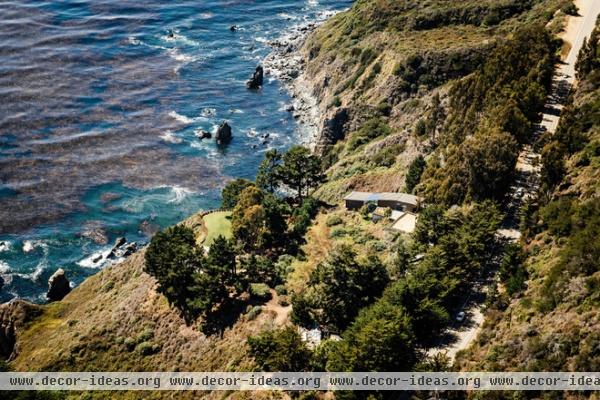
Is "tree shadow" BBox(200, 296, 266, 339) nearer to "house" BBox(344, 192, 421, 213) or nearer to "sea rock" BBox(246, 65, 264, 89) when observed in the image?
"house" BBox(344, 192, 421, 213)

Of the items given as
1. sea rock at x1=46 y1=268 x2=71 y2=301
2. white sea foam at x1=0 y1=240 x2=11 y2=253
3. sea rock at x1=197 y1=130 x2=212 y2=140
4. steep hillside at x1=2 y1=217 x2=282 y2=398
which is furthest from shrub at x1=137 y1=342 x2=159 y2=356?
sea rock at x1=197 y1=130 x2=212 y2=140

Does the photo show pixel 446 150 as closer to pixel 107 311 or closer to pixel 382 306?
pixel 382 306

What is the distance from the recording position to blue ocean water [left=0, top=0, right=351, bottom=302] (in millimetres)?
120688

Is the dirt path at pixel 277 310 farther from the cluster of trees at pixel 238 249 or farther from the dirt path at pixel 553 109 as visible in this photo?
the dirt path at pixel 553 109

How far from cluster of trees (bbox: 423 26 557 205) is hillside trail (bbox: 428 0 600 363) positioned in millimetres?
3005

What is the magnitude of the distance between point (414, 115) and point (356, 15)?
65.0 metres

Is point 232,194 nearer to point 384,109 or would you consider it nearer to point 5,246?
point 384,109

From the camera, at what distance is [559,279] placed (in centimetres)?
5703

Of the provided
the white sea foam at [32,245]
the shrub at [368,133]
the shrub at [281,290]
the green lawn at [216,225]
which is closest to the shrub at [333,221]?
the green lawn at [216,225]

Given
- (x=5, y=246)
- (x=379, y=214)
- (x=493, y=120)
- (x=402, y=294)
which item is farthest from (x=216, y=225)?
(x=493, y=120)

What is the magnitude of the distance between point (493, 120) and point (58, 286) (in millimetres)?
80217

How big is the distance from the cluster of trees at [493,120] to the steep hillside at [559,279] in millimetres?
6228

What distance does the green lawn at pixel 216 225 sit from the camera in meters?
97.3

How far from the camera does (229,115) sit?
162000 millimetres
